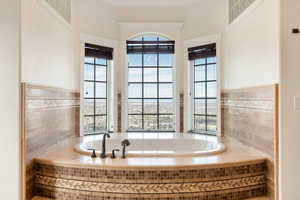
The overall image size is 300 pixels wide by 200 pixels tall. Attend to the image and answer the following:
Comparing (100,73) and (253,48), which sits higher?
(253,48)

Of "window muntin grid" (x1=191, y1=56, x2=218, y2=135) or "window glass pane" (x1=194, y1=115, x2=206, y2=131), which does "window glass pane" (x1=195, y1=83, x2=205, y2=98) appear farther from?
"window glass pane" (x1=194, y1=115, x2=206, y2=131)

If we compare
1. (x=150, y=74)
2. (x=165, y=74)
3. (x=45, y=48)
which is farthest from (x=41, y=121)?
(x=165, y=74)

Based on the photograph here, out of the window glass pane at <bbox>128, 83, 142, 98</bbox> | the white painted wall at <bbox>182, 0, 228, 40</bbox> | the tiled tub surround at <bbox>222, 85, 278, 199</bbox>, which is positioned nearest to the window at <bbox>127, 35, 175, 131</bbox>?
the window glass pane at <bbox>128, 83, 142, 98</bbox>

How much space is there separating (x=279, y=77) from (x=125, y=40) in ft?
8.68

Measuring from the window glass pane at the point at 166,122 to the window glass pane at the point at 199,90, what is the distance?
0.58 m

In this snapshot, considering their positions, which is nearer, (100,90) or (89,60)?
(89,60)

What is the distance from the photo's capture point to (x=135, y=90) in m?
4.44

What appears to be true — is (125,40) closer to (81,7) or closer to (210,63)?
(81,7)

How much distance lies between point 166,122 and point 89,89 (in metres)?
1.39

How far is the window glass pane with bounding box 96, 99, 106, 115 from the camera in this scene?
4238 mm

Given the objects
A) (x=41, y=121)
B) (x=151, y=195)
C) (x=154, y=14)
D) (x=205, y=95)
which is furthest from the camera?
(x=154, y=14)

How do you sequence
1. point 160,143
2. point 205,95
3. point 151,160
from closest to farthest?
point 151,160 < point 160,143 < point 205,95

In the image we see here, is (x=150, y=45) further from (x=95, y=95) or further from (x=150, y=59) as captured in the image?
(x=95, y=95)

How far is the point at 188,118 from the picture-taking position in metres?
4.31
